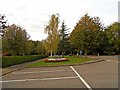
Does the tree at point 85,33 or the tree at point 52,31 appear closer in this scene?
the tree at point 52,31

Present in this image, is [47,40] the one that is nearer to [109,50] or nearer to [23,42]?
[23,42]

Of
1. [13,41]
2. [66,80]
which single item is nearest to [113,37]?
[13,41]

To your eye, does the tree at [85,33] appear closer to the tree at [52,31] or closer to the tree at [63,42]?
the tree at [52,31]

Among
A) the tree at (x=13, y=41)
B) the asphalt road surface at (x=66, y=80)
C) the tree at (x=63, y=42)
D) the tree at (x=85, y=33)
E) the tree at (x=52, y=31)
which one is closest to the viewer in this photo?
the asphalt road surface at (x=66, y=80)

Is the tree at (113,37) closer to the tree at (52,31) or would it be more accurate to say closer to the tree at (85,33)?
the tree at (85,33)

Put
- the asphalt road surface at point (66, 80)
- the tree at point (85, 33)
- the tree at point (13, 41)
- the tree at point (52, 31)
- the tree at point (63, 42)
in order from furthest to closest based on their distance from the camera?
1. the tree at point (63, 42)
2. the tree at point (85, 33)
3. the tree at point (13, 41)
4. the tree at point (52, 31)
5. the asphalt road surface at point (66, 80)

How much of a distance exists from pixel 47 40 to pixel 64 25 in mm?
51929

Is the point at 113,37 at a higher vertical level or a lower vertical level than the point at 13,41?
higher

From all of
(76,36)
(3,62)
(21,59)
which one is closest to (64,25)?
(76,36)

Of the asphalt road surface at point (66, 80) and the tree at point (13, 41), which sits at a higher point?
the tree at point (13, 41)

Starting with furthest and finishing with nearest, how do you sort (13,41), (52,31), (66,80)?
(13,41) < (52,31) < (66,80)

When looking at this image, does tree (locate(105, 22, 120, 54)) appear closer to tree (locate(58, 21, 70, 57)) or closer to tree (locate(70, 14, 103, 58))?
tree (locate(58, 21, 70, 57))

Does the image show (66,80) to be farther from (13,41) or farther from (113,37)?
(113,37)

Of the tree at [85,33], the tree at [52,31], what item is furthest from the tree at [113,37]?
the tree at [52,31]
